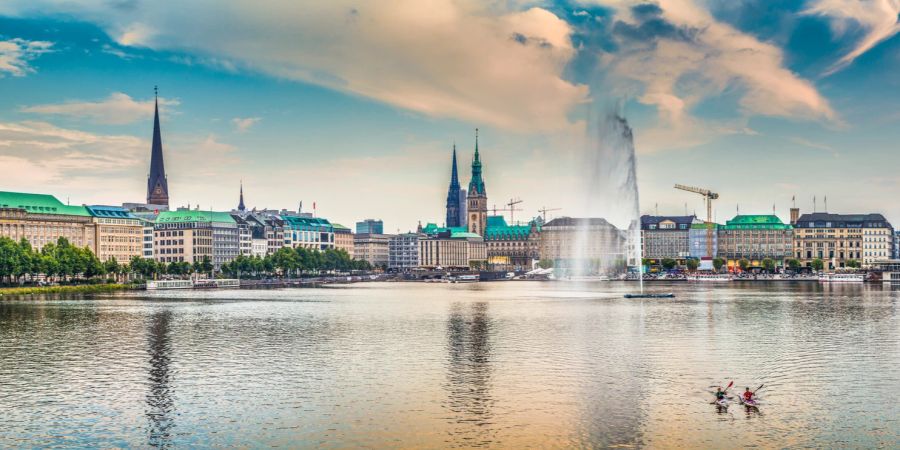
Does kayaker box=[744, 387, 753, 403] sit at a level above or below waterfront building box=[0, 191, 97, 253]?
below

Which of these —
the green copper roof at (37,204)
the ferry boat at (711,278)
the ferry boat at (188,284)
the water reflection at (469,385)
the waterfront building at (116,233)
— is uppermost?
the green copper roof at (37,204)

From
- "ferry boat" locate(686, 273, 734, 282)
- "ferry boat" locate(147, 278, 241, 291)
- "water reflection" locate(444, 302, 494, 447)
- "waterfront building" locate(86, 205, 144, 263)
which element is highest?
"waterfront building" locate(86, 205, 144, 263)

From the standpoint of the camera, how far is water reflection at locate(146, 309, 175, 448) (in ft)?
107

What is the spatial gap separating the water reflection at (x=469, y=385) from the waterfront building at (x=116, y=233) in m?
126

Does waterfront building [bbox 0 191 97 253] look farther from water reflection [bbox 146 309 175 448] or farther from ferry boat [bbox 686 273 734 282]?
ferry boat [bbox 686 273 734 282]

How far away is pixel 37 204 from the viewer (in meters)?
163

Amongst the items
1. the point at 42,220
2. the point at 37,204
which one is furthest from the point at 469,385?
the point at 37,204

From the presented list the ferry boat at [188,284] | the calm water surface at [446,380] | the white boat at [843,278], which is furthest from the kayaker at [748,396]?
the white boat at [843,278]

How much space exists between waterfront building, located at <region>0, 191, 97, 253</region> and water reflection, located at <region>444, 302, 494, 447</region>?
108 meters

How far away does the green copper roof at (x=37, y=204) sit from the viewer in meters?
157

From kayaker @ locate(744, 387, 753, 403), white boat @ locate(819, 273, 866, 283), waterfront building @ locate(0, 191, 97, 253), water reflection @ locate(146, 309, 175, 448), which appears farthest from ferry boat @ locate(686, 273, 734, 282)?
kayaker @ locate(744, 387, 753, 403)

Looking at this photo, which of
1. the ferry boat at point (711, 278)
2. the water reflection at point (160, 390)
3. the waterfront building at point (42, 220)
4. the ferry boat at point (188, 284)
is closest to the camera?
the water reflection at point (160, 390)

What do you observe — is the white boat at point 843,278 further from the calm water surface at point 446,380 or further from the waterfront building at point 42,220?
the waterfront building at point 42,220

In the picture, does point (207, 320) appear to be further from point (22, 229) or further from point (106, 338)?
point (22, 229)
